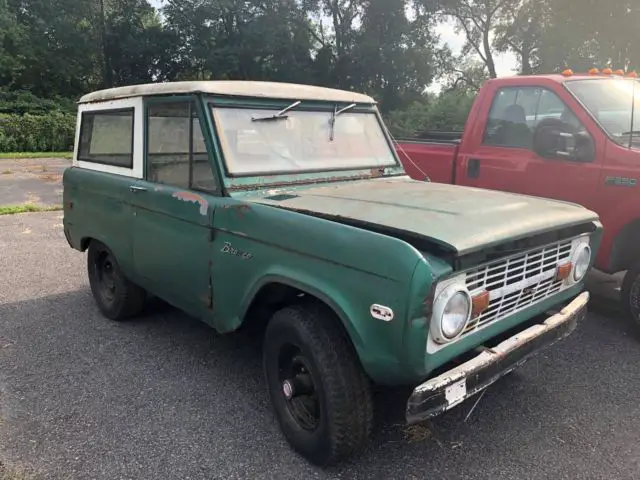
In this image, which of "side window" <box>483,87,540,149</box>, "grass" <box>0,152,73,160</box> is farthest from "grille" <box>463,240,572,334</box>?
"grass" <box>0,152,73,160</box>

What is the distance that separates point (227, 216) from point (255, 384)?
3.87 feet

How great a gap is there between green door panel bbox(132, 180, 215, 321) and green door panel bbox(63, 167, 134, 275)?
0.16 m

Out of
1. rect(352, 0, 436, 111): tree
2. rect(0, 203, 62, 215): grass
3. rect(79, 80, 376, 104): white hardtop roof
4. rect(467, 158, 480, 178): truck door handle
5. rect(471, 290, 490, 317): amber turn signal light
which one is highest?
rect(352, 0, 436, 111): tree

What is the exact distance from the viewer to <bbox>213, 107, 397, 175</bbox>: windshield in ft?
10.7

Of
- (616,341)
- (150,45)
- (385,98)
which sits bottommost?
(616,341)

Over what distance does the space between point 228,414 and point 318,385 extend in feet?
2.86

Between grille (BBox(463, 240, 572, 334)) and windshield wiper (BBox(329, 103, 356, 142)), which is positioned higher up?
windshield wiper (BBox(329, 103, 356, 142))

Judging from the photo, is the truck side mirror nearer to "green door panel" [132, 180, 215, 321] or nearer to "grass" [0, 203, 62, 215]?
"green door panel" [132, 180, 215, 321]

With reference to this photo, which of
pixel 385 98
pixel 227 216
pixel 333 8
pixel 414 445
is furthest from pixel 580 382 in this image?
pixel 333 8

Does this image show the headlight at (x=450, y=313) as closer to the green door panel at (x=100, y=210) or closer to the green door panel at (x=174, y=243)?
the green door panel at (x=174, y=243)

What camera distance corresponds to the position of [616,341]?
161 inches

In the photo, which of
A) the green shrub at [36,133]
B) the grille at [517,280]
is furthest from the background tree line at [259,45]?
the grille at [517,280]

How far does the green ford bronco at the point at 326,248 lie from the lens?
2254 mm

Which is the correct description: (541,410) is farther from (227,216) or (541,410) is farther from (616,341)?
(227,216)
